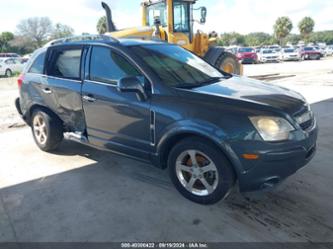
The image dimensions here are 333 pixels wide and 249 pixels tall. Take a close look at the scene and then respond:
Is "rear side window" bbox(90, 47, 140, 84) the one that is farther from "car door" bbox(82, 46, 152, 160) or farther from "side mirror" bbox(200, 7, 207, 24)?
"side mirror" bbox(200, 7, 207, 24)

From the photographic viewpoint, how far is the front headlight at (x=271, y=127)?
117 inches

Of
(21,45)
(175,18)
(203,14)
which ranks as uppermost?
(21,45)

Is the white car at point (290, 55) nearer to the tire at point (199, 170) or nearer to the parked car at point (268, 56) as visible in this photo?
the parked car at point (268, 56)

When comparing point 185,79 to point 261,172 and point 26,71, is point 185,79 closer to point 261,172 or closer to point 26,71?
point 261,172

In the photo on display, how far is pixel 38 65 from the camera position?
503cm

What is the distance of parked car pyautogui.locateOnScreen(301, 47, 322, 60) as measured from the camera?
3094 cm

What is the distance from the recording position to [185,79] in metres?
3.79

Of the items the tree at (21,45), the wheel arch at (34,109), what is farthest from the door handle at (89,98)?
the tree at (21,45)

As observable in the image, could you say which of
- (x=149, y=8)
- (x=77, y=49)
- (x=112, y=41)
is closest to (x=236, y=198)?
(x=112, y=41)

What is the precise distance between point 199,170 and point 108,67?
1755 mm

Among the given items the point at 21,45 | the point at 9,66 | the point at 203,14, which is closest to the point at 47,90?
the point at 203,14

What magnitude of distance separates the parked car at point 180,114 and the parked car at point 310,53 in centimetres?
3036

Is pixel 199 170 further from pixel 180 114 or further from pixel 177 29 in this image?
pixel 177 29

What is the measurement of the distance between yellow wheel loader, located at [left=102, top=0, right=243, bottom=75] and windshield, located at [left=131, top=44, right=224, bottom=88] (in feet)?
17.5
